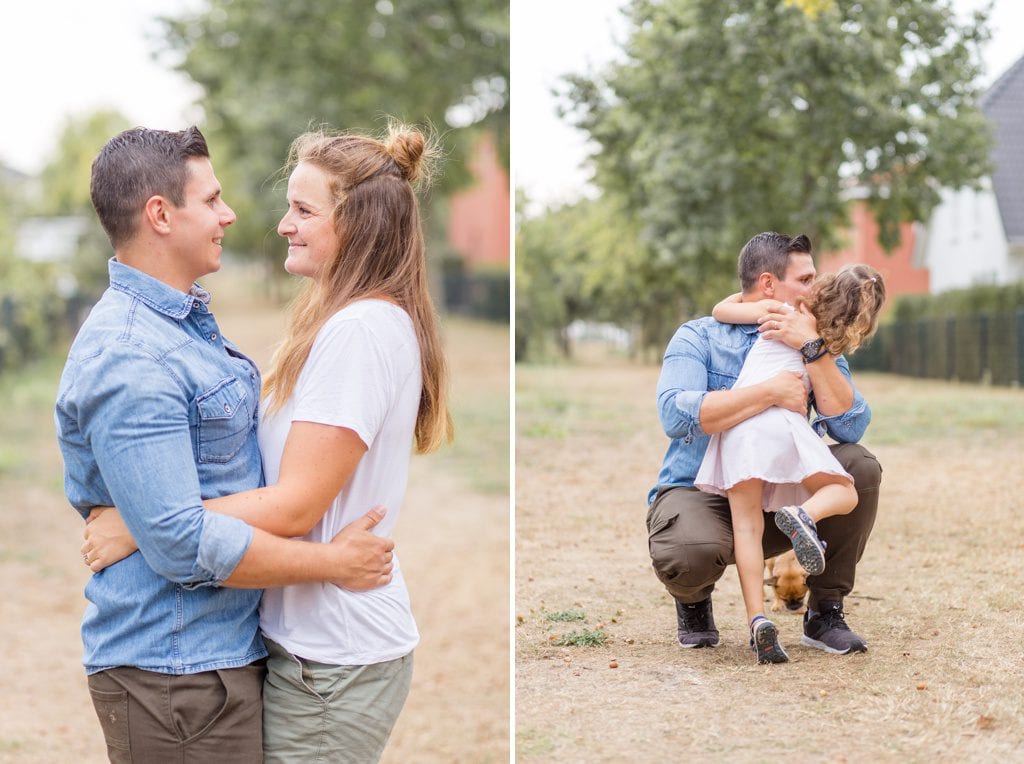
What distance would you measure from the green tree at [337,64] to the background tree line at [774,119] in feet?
14.8

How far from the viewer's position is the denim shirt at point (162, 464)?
2.12 m

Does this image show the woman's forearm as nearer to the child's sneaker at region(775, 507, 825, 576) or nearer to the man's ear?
the man's ear

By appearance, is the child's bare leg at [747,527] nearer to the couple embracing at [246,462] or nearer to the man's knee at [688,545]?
the man's knee at [688,545]

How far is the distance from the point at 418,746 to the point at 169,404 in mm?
3655

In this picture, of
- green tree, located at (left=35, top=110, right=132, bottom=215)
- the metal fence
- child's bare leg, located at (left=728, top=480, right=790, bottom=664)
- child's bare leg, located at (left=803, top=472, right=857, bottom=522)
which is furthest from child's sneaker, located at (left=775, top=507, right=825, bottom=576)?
green tree, located at (left=35, top=110, right=132, bottom=215)

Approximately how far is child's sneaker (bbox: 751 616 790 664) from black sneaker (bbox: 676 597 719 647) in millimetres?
297

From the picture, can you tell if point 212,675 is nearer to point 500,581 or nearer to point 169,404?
point 169,404

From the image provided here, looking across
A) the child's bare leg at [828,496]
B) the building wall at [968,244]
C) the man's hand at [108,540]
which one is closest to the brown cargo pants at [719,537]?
the child's bare leg at [828,496]

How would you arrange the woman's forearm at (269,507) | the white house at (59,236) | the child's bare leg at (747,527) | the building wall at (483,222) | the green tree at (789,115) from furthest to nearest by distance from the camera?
the building wall at (483,222) < the white house at (59,236) < the green tree at (789,115) < the child's bare leg at (747,527) < the woman's forearm at (269,507)

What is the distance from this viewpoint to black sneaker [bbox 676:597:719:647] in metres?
4.20

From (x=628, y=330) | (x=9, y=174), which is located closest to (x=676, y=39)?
(x=9, y=174)

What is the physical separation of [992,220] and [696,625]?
7011 mm

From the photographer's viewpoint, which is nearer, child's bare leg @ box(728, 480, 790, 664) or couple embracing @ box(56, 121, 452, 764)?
couple embracing @ box(56, 121, 452, 764)

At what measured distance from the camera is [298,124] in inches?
863
